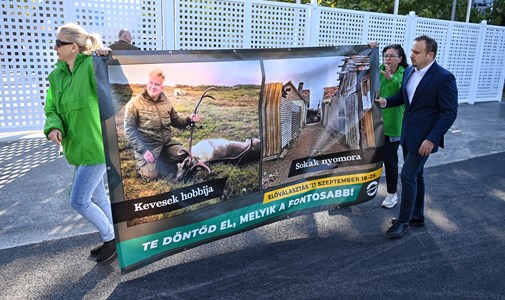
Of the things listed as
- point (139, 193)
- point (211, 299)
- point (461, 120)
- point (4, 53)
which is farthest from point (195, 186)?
point (461, 120)

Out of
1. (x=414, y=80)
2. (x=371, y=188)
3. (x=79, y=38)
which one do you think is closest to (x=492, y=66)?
→ (x=414, y=80)

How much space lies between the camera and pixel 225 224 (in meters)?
3.51

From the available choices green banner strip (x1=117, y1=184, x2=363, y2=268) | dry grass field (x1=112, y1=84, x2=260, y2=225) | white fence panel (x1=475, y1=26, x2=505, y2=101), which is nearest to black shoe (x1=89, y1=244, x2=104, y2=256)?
green banner strip (x1=117, y1=184, x2=363, y2=268)

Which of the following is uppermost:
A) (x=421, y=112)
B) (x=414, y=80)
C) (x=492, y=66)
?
(x=414, y=80)

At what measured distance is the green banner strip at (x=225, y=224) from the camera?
3.12 metres

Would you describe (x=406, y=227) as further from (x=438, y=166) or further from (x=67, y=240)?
(x=67, y=240)

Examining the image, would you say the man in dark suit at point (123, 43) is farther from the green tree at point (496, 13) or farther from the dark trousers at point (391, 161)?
the green tree at point (496, 13)

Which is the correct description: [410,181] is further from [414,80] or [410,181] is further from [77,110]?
[77,110]

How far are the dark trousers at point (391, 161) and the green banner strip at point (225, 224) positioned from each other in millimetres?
645

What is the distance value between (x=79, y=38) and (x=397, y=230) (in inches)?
131

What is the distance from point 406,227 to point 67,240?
327 cm

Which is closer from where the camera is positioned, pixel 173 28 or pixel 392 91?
pixel 392 91

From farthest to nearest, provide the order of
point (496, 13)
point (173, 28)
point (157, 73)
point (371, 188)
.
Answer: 1. point (496, 13)
2. point (173, 28)
3. point (371, 188)
4. point (157, 73)

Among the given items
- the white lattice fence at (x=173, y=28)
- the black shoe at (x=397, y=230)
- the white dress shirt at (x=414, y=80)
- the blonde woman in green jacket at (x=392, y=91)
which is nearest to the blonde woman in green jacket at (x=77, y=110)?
the black shoe at (x=397, y=230)
